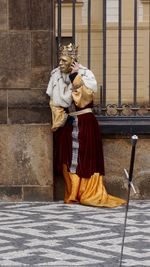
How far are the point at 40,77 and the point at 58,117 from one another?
58 centimetres

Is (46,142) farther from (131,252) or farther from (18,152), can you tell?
(131,252)

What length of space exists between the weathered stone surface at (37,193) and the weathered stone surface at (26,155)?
57 millimetres

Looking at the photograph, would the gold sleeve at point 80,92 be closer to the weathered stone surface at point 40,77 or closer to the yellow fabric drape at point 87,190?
the weathered stone surface at point 40,77

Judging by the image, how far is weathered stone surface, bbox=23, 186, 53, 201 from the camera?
41.2 ft

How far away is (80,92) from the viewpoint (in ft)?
40.4

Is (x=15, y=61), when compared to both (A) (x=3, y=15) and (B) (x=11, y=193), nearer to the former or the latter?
(A) (x=3, y=15)

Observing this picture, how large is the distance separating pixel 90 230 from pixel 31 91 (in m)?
2.83

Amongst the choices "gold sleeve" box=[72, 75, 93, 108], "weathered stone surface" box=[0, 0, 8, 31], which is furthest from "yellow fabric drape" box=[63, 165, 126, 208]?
"weathered stone surface" box=[0, 0, 8, 31]

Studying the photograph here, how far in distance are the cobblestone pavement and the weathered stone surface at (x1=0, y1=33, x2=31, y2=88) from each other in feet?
4.87

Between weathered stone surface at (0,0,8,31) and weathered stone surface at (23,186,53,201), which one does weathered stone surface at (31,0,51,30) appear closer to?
weathered stone surface at (0,0,8,31)

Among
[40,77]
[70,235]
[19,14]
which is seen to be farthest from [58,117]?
[70,235]

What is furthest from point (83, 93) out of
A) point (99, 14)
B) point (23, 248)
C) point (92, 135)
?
point (23, 248)

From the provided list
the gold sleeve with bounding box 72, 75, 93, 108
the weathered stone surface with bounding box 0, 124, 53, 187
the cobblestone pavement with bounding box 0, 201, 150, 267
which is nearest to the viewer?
the cobblestone pavement with bounding box 0, 201, 150, 267

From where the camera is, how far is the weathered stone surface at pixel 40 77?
41.2ft
